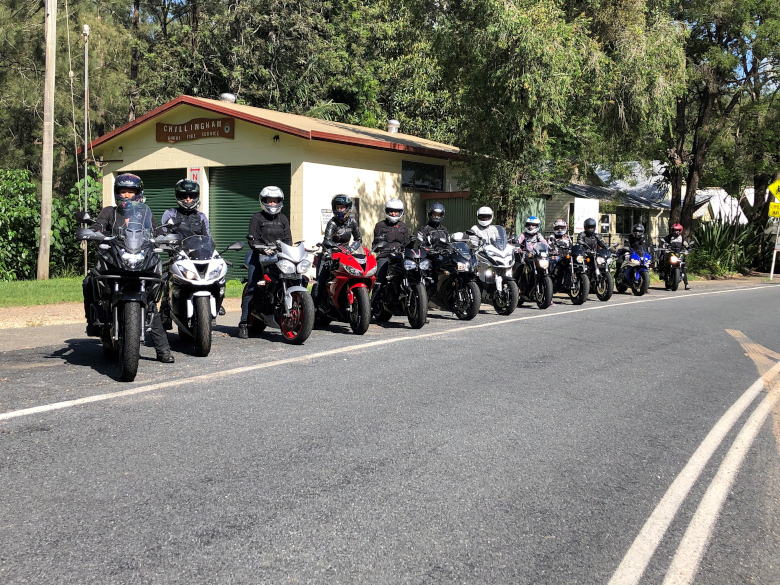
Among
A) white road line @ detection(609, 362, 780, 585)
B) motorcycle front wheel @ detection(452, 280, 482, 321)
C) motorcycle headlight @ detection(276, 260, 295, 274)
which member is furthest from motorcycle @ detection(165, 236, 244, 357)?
motorcycle front wheel @ detection(452, 280, 482, 321)

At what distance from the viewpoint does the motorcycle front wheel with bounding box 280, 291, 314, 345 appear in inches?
358

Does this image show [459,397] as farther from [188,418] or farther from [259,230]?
[259,230]

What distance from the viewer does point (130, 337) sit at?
6594 mm

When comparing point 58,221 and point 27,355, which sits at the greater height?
point 58,221

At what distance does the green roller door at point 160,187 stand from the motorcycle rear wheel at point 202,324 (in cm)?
1528

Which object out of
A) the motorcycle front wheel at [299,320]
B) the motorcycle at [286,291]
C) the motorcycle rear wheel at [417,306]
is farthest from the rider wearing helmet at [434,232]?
the motorcycle front wheel at [299,320]

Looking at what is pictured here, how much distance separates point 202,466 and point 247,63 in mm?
28209

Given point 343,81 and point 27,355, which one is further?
point 343,81

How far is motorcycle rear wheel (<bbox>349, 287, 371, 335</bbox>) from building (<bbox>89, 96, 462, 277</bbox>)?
977 centimetres

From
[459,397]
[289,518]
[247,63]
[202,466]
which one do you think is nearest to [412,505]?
[289,518]

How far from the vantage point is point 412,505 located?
425 cm

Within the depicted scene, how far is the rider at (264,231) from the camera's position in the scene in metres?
9.69

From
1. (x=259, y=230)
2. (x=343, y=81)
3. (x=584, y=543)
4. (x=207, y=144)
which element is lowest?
(x=584, y=543)

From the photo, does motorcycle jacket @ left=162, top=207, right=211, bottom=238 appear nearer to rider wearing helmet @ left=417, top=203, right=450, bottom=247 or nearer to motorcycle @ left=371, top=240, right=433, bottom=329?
motorcycle @ left=371, top=240, right=433, bottom=329
